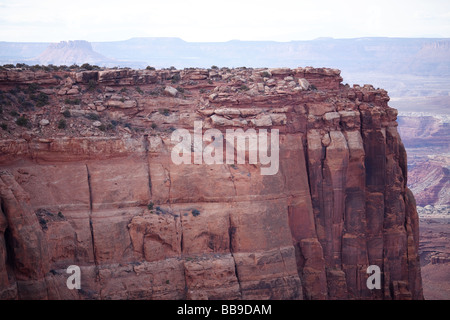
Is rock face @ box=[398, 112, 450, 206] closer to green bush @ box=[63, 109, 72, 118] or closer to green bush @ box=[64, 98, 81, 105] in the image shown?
green bush @ box=[64, 98, 81, 105]

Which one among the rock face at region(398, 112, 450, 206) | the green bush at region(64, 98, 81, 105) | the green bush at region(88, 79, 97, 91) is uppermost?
the green bush at region(88, 79, 97, 91)

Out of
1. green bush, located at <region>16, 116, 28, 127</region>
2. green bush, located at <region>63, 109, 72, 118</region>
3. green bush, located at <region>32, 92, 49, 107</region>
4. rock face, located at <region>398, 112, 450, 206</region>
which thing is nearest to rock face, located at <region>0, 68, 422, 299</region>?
green bush, located at <region>16, 116, 28, 127</region>

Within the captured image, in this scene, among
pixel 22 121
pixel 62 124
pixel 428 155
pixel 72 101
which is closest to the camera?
pixel 22 121

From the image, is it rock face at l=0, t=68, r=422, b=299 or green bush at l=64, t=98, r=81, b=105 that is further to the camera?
green bush at l=64, t=98, r=81, b=105

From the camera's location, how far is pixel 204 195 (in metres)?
34.7

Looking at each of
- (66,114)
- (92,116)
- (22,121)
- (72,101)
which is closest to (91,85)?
(72,101)

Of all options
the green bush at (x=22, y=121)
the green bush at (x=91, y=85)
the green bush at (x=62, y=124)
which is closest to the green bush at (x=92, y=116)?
the green bush at (x=62, y=124)

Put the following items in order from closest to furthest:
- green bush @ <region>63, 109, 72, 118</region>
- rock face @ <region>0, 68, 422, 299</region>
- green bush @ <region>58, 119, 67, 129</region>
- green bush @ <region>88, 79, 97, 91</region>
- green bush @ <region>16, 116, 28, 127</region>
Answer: rock face @ <region>0, 68, 422, 299</region>
green bush @ <region>16, 116, 28, 127</region>
green bush @ <region>58, 119, 67, 129</region>
green bush @ <region>63, 109, 72, 118</region>
green bush @ <region>88, 79, 97, 91</region>

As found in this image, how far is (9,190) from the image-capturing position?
29.6 metres

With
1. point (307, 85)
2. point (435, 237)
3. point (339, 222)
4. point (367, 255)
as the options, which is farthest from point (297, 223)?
point (435, 237)

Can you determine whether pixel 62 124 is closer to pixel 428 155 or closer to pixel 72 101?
pixel 72 101

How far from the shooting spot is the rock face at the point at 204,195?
31.6m

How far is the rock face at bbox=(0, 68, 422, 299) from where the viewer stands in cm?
3162
